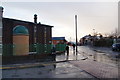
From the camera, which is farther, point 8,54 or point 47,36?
point 47,36

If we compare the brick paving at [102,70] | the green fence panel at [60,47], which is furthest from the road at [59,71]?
the green fence panel at [60,47]

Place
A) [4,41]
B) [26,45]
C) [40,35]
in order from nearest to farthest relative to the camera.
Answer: [26,45] < [4,41] < [40,35]

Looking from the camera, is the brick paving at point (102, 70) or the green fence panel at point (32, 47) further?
the green fence panel at point (32, 47)

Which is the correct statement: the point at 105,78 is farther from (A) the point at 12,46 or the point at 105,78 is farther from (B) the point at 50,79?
(A) the point at 12,46

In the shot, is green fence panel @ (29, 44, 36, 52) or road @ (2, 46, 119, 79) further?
green fence panel @ (29, 44, 36, 52)

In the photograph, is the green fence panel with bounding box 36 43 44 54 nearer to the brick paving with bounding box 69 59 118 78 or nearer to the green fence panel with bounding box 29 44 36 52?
the green fence panel with bounding box 29 44 36 52

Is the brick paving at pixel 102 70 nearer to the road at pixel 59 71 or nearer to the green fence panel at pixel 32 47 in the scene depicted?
the road at pixel 59 71

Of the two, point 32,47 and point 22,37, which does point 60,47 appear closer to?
point 32,47

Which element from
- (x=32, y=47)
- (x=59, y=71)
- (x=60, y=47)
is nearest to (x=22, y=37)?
(x=32, y=47)

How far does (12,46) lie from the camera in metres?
22.4

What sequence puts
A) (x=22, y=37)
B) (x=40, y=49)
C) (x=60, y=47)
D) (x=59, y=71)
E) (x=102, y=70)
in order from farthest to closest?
(x=60, y=47)
(x=40, y=49)
(x=22, y=37)
(x=102, y=70)
(x=59, y=71)

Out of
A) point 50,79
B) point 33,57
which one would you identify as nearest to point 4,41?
point 33,57

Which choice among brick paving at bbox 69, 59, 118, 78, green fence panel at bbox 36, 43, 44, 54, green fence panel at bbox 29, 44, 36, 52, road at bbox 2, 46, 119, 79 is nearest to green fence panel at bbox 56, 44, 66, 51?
green fence panel at bbox 36, 43, 44, 54

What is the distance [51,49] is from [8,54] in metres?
7.46
